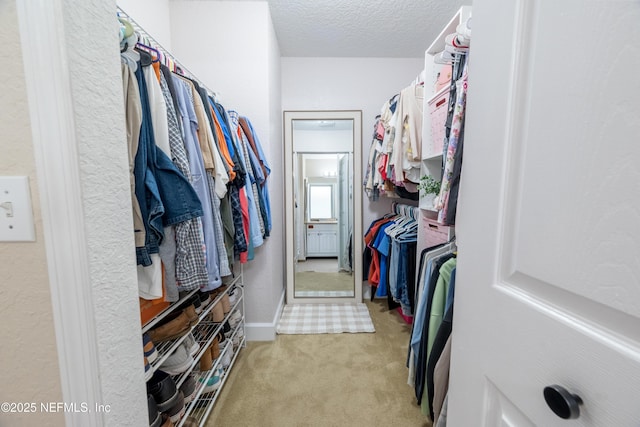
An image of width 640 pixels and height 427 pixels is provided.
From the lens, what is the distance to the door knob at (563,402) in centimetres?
31

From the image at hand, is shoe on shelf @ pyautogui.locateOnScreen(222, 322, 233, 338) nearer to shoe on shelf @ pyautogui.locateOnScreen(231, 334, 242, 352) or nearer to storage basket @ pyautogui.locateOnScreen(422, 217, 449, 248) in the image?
shoe on shelf @ pyautogui.locateOnScreen(231, 334, 242, 352)

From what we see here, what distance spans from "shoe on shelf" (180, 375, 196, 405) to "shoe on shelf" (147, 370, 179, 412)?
0.45ft

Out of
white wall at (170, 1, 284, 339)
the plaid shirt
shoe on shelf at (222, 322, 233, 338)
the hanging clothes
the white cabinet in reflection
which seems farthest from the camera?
the white cabinet in reflection

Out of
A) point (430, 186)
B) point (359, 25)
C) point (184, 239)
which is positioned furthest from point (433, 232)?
point (359, 25)

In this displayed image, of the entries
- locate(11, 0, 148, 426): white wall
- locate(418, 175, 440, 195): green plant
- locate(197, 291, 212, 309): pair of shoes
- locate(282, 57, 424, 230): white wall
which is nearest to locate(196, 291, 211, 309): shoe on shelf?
locate(197, 291, 212, 309): pair of shoes

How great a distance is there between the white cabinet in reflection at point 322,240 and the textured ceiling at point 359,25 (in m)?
1.76

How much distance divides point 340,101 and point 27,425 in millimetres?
2566

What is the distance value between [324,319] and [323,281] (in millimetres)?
586

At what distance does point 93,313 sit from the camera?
0.44 meters

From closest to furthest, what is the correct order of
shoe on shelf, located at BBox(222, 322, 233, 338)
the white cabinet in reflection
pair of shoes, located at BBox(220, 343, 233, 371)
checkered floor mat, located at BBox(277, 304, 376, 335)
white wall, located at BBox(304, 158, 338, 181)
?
1. pair of shoes, located at BBox(220, 343, 233, 371)
2. shoe on shelf, located at BBox(222, 322, 233, 338)
3. checkered floor mat, located at BBox(277, 304, 376, 335)
4. white wall, located at BBox(304, 158, 338, 181)
5. the white cabinet in reflection

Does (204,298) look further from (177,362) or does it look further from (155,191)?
(155,191)

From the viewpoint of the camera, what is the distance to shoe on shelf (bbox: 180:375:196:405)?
1.03 meters

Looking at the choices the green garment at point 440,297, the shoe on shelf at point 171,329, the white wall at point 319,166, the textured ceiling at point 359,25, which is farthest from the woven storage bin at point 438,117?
the shoe on shelf at point 171,329

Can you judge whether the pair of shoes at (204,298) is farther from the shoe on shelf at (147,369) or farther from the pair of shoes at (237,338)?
the pair of shoes at (237,338)
